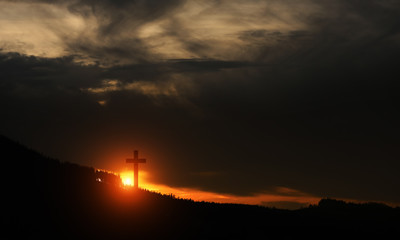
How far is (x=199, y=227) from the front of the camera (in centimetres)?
2166

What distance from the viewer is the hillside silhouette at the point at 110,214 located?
808 inches

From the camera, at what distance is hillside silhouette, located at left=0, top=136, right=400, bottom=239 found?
20531mm

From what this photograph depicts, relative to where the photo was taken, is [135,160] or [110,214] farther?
[135,160]

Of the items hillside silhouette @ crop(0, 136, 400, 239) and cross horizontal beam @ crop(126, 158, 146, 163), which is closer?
hillside silhouette @ crop(0, 136, 400, 239)

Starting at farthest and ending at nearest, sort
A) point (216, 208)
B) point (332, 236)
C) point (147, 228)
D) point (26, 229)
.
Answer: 1. point (216, 208)
2. point (332, 236)
3. point (147, 228)
4. point (26, 229)

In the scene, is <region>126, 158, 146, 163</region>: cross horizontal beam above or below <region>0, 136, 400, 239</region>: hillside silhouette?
above

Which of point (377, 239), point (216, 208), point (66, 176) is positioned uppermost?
point (66, 176)

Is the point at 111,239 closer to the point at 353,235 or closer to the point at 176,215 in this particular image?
the point at 176,215

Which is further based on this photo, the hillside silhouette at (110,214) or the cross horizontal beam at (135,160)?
the cross horizontal beam at (135,160)

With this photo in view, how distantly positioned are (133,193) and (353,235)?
462 inches

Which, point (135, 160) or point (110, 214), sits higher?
point (135, 160)

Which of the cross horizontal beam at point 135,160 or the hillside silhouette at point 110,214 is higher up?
the cross horizontal beam at point 135,160

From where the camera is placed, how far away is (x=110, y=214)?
22.4 m

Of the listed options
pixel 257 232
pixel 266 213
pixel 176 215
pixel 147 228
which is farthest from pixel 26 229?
pixel 266 213
